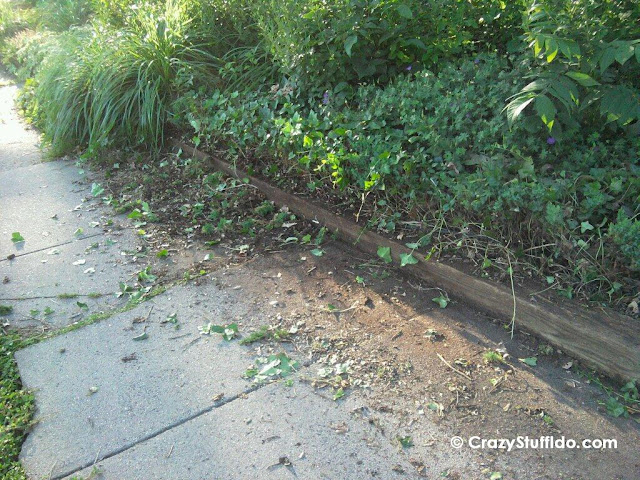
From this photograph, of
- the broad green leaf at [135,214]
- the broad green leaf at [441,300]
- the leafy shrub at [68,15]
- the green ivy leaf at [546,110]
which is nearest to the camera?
the green ivy leaf at [546,110]

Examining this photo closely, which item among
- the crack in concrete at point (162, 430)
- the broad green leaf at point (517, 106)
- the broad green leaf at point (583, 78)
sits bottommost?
the crack in concrete at point (162, 430)

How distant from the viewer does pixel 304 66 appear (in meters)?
4.88

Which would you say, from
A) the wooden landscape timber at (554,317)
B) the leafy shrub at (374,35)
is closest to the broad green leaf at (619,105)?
the wooden landscape timber at (554,317)

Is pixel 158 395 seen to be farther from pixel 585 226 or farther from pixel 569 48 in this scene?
pixel 569 48

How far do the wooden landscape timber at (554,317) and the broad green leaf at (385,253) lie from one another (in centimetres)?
3

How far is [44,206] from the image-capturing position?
532cm

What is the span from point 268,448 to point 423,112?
8.18 ft

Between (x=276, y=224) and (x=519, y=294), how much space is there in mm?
1877

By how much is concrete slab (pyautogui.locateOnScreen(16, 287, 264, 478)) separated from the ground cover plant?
4.25 feet

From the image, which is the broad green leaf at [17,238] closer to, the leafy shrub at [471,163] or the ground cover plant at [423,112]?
the ground cover plant at [423,112]

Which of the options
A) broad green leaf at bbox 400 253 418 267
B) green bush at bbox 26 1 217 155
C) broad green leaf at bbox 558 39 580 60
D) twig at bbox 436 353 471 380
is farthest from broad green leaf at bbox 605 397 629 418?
green bush at bbox 26 1 217 155

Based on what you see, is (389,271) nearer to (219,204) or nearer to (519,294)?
(519,294)

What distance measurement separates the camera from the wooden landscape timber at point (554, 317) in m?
2.75

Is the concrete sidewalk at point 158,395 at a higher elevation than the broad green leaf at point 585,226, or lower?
lower
